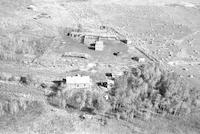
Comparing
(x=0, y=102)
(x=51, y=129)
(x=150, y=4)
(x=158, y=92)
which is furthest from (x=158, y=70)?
(x=150, y=4)

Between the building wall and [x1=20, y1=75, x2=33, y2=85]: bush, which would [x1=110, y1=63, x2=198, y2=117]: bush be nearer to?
the building wall

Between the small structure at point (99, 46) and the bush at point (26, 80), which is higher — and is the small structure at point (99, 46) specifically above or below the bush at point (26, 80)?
above

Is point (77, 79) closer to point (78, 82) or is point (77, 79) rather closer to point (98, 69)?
point (78, 82)

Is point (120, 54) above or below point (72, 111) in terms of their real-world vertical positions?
above

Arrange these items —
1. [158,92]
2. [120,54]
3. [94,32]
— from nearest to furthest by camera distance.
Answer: [158,92]
[120,54]
[94,32]

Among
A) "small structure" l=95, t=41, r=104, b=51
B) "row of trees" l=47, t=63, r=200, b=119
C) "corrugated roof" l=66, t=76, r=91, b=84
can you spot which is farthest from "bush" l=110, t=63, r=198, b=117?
"small structure" l=95, t=41, r=104, b=51

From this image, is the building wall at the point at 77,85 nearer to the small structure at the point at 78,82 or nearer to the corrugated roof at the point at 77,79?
the small structure at the point at 78,82

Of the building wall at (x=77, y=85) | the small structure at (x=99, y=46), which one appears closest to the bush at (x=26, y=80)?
the building wall at (x=77, y=85)

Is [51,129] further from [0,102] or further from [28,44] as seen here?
[28,44]

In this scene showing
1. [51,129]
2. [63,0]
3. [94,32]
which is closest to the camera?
[51,129]
